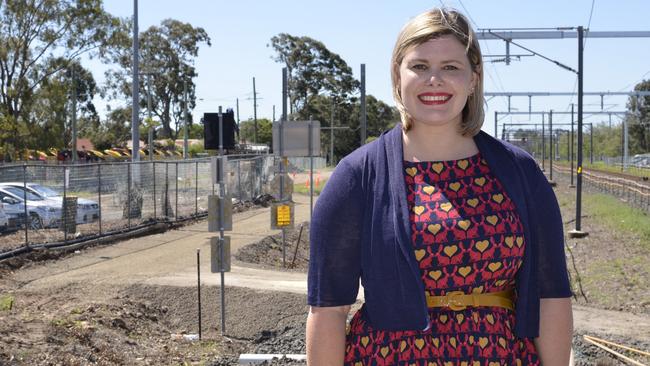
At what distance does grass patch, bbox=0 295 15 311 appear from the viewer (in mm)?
10912

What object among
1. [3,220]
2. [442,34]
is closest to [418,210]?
[442,34]

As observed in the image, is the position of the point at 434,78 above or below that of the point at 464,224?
above

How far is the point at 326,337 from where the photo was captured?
2.42m

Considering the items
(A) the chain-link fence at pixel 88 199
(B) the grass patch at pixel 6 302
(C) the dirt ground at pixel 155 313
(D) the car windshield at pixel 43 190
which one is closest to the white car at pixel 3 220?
(A) the chain-link fence at pixel 88 199

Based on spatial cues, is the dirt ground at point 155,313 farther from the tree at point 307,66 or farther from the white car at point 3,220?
the tree at point 307,66

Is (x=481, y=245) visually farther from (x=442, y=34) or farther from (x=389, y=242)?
(x=442, y=34)

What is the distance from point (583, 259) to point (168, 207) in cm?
1191

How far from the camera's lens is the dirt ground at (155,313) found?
354 inches

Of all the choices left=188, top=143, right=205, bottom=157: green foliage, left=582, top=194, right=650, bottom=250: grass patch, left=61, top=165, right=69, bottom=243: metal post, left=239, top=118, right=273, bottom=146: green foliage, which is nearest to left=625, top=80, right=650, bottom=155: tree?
left=239, top=118, right=273, bottom=146: green foliage

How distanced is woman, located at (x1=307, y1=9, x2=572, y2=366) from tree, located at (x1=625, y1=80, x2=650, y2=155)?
357 feet

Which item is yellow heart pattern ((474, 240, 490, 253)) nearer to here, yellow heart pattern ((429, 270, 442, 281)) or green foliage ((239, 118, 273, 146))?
yellow heart pattern ((429, 270, 442, 281))

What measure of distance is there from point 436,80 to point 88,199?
18210 mm

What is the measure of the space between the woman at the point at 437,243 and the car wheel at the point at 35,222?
53.2ft

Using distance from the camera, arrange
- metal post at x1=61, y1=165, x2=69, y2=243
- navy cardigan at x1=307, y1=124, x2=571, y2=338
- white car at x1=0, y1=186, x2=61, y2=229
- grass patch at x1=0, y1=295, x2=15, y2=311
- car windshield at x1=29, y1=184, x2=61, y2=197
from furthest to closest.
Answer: car windshield at x1=29, y1=184, x2=61, y2=197 → metal post at x1=61, y1=165, x2=69, y2=243 → white car at x1=0, y1=186, x2=61, y2=229 → grass patch at x1=0, y1=295, x2=15, y2=311 → navy cardigan at x1=307, y1=124, x2=571, y2=338
